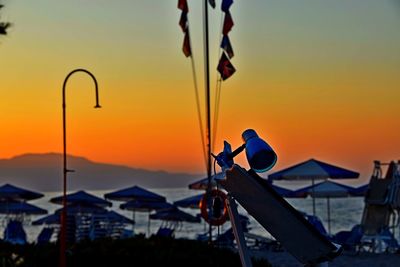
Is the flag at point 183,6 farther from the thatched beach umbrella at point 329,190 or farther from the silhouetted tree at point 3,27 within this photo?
the thatched beach umbrella at point 329,190

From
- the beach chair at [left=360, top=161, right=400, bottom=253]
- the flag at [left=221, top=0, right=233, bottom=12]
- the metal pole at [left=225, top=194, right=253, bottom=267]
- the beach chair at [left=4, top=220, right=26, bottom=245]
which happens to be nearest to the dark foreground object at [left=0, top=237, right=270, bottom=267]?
the flag at [left=221, top=0, right=233, bottom=12]

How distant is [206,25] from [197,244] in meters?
4.15

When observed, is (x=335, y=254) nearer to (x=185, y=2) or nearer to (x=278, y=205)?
(x=278, y=205)

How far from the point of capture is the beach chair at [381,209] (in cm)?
1692

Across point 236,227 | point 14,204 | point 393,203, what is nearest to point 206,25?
point 393,203

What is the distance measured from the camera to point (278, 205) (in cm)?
472

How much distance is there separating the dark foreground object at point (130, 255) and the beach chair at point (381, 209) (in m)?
6.42

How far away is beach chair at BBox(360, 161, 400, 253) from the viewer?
55.5 ft

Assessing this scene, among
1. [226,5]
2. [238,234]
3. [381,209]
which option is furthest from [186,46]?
[238,234]

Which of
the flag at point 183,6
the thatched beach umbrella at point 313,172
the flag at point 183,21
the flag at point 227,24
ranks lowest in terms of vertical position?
the thatched beach umbrella at point 313,172

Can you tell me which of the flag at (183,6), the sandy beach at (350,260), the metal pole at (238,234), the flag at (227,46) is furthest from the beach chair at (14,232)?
the metal pole at (238,234)

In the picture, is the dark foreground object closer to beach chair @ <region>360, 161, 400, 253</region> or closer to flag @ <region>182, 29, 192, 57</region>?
flag @ <region>182, 29, 192, 57</region>

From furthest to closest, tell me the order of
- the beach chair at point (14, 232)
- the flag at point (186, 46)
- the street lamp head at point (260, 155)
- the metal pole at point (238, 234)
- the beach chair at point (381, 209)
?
the beach chair at point (14, 232) < the beach chair at point (381, 209) < the flag at point (186, 46) < the metal pole at point (238, 234) < the street lamp head at point (260, 155)

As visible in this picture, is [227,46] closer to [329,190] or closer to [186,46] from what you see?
[186,46]
